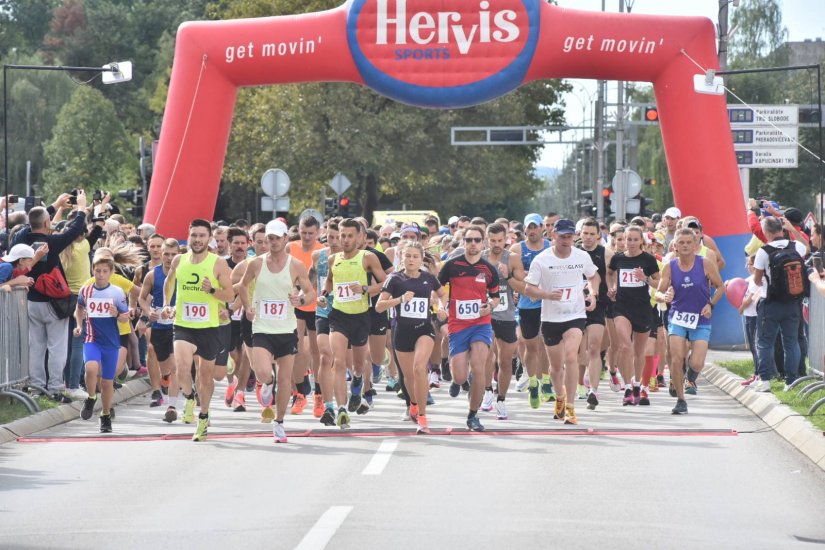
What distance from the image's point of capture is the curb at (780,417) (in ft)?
40.8

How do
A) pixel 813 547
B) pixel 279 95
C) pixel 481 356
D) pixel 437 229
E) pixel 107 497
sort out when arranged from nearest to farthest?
pixel 813 547
pixel 107 497
pixel 481 356
pixel 437 229
pixel 279 95

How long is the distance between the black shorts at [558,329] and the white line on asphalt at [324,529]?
5.63m

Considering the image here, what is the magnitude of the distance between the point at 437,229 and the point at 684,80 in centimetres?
467

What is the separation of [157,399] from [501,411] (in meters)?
4.23

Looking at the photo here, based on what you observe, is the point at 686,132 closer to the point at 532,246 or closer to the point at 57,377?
the point at 532,246

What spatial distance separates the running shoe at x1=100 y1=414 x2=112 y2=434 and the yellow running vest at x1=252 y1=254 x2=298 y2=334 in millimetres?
1747

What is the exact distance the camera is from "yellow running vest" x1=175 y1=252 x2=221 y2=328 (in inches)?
544

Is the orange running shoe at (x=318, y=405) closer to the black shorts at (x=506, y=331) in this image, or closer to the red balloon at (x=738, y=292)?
the black shorts at (x=506, y=331)

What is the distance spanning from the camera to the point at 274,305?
13.9 metres

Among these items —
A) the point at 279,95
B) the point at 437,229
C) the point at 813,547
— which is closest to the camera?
the point at 813,547

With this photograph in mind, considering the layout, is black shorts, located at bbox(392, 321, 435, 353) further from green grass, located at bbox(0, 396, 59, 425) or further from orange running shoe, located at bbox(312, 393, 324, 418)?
green grass, located at bbox(0, 396, 59, 425)

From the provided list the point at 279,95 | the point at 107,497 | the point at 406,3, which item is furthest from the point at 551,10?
the point at 279,95

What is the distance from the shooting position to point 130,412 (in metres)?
16.7

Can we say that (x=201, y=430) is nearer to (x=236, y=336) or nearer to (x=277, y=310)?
(x=277, y=310)
